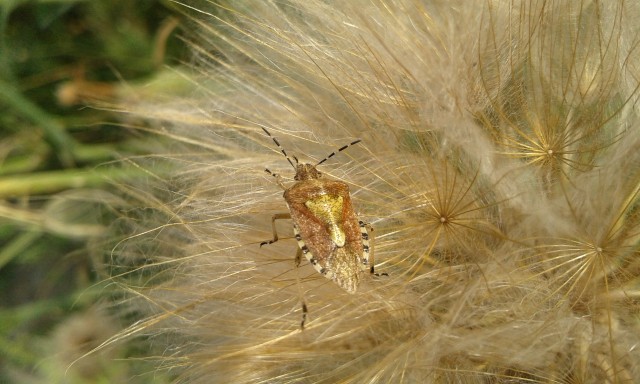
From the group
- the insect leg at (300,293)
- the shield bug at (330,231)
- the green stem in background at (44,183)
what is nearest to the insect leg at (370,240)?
the shield bug at (330,231)

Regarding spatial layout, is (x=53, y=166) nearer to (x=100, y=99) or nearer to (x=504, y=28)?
(x=100, y=99)

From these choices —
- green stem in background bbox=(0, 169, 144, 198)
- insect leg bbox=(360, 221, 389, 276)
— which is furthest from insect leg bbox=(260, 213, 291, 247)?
green stem in background bbox=(0, 169, 144, 198)

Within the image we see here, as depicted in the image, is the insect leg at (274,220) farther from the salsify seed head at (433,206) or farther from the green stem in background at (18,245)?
the green stem in background at (18,245)

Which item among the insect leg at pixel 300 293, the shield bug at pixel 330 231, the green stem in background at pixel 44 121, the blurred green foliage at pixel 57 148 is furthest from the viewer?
the green stem in background at pixel 44 121

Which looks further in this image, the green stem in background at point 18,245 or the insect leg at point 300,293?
the green stem in background at point 18,245

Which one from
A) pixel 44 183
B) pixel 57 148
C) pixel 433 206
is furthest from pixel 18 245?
pixel 433 206

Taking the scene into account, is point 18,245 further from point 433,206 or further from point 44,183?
point 433,206
